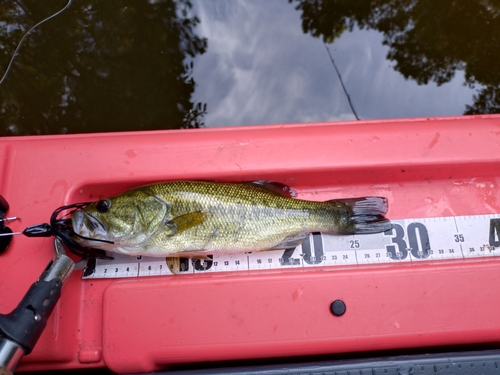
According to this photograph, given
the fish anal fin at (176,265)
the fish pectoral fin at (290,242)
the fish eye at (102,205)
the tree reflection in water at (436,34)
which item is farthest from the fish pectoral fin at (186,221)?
the tree reflection in water at (436,34)

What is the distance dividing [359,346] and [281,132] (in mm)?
1502

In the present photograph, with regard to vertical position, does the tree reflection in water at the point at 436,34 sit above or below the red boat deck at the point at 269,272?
above

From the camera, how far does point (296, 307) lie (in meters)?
2.31

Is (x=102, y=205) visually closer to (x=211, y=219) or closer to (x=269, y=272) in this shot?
(x=211, y=219)

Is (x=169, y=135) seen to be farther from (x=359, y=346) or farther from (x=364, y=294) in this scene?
(x=359, y=346)

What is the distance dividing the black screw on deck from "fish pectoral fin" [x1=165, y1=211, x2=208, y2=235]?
3.27 feet

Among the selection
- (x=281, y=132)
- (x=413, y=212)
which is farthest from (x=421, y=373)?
(x=281, y=132)

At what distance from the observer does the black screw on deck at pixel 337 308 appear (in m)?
2.28

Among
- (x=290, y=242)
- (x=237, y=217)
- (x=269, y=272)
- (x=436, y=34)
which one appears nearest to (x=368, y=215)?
(x=290, y=242)

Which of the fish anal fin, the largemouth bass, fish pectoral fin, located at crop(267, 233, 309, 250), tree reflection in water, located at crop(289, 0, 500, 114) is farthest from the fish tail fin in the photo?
tree reflection in water, located at crop(289, 0, 500, 114)

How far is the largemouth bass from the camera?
2.31 meters

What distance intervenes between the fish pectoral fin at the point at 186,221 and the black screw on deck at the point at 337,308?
998 millimetres

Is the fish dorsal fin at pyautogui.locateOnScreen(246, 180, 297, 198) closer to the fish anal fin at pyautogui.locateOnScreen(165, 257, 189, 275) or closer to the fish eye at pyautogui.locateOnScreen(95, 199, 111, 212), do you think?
the fish anal fin at pyautogui.locateOnScreen(165, 257, 189, 275)

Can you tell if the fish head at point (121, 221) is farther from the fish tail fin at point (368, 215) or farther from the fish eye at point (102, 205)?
the fish tail fin at point (368, 215)
